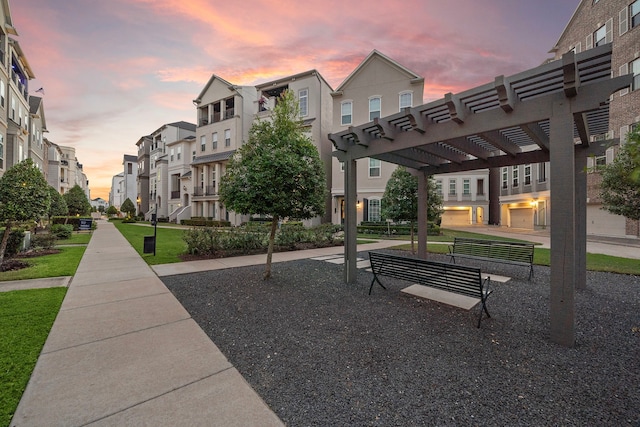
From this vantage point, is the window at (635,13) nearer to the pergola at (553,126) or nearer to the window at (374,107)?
the window at (374,107)

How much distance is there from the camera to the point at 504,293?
6.09 m

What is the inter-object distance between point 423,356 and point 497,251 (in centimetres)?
641

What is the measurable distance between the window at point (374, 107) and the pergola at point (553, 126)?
59.0ft

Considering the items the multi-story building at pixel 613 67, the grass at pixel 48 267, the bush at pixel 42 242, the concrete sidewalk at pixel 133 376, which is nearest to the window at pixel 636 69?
the multi-story building at pixel 613 67

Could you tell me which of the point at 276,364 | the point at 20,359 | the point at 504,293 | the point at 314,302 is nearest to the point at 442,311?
the point at 504,293

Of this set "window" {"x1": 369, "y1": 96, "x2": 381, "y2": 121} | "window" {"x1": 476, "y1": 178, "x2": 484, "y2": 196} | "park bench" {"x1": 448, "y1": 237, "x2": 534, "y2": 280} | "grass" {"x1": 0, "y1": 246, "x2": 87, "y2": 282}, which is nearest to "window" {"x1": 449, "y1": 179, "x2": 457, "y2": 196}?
"window" {"x1": 476, "y1": 178, "x2": 484, "y2": 196}

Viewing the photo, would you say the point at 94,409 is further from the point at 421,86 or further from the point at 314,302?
the point at 421,86

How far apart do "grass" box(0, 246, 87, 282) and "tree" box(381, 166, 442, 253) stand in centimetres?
1147

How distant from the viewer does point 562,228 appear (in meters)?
3.79

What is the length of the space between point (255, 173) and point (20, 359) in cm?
502

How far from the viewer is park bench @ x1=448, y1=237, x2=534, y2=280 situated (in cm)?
750

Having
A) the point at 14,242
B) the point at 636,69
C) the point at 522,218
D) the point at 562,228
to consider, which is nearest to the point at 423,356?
the point at 562,228

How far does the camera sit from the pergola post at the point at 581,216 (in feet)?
19.8

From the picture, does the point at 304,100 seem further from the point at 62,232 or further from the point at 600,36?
the point at 600,36
